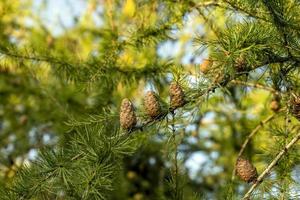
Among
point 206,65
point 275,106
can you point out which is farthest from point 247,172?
point 275,106

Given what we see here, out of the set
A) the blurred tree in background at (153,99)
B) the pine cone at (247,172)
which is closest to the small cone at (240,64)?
the blurred tree in background at (153,99)

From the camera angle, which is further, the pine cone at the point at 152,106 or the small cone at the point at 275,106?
the small cone at the point at 275,106

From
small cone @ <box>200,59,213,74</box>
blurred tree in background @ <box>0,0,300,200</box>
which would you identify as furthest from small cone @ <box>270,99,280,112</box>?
small cone @ <box>200,59,213,74</box>

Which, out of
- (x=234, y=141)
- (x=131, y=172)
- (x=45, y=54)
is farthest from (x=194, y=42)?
(x=131, y=172)

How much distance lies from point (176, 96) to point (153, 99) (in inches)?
0.9

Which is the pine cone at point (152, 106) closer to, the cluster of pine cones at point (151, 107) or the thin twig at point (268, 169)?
the cluster of pine cones at point (151, 107)

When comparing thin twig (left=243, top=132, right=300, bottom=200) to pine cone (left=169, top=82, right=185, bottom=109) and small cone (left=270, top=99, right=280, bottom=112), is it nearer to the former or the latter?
pine cone (left=169, top=82, right=185, bottom=109)

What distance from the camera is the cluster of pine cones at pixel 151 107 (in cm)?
60

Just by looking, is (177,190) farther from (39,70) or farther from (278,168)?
(39,70)

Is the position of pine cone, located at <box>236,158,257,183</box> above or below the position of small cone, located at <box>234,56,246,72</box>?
below

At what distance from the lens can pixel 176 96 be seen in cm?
60

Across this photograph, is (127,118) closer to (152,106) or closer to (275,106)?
(152,106)

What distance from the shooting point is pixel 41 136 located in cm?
138

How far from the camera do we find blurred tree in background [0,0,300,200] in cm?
60
